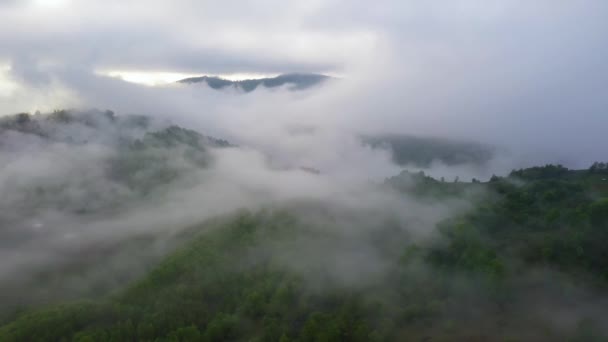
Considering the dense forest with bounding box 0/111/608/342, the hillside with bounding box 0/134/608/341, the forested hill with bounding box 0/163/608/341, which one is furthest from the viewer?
the dense forest with bounding box 0/111/608/342

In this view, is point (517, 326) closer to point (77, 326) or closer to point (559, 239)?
point (559, 239)

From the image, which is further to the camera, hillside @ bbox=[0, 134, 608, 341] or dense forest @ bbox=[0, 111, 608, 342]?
dense forest @ bbox=[0, 111, 608, 342]

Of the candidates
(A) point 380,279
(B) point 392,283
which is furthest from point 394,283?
(A) point 380,279

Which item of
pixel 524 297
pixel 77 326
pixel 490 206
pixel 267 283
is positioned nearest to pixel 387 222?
pixel 490 206

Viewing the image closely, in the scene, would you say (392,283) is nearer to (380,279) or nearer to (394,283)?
(394,283)

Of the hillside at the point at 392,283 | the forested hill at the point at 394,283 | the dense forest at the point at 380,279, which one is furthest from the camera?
the dense forest at the point at 380,279

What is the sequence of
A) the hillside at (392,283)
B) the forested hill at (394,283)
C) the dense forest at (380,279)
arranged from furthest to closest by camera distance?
1. the dense forest at (380,279)
2. the hillside at (392,283)
3. the forested hill at (394,283)

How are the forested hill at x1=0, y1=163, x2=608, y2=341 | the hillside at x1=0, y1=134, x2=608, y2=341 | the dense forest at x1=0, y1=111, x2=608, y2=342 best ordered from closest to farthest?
the forested hill at x1=0, y1=163, x2=608, y2=341
the hillside at x1=0, y1=134, x2=608, y2=341
the dense forest at x1=0, y1=111, x2=608, y2=342
